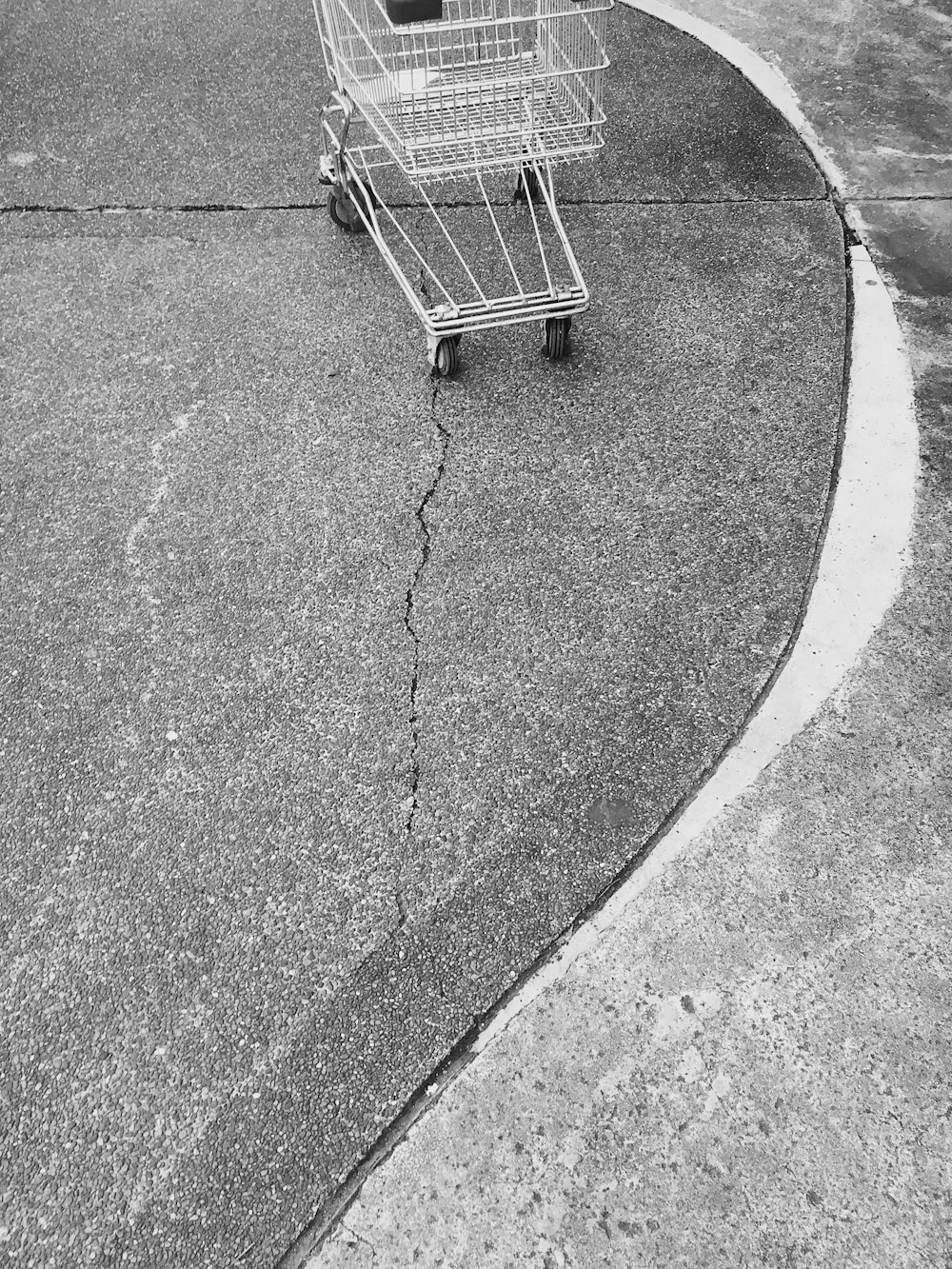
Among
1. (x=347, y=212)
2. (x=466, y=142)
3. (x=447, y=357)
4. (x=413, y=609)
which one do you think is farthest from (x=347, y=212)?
(x=413, y=609)

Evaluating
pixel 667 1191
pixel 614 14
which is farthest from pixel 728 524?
pixel 614 14

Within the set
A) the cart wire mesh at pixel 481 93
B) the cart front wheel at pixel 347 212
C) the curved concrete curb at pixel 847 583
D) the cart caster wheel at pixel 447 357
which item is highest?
the cart wire mesh at pixel 481 93

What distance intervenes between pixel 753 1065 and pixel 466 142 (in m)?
3.16

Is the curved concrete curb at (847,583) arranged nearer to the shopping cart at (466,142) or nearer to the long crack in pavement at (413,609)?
the long crack in pavement at (413,609)

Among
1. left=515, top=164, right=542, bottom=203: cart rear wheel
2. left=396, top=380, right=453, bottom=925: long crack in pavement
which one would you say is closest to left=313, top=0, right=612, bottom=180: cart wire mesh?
left=515, top=164, right=542, bottom=203: cart rear wheel

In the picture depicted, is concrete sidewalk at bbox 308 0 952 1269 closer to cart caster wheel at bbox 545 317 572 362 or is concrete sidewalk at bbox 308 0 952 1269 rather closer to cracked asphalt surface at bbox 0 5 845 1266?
cracked asphalt surface at bbox 0 5 845 1266

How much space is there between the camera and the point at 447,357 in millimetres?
3635

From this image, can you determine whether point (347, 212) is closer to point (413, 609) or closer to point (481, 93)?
point (481, 93)

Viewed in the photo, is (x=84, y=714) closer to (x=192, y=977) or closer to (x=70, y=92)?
(x=192, y=977)

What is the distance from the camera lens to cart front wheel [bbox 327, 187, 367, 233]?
14.3 ft

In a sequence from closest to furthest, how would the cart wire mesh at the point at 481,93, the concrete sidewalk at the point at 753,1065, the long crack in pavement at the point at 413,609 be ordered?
1. the concrete sidewalk at the point at 753,1065
2. the long crack in pavement at the point at 413,609
3. the cart wire mesh at the point at 481,93

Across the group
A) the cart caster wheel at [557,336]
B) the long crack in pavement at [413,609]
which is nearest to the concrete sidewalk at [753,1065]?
the long crack in pavement at [413,609]

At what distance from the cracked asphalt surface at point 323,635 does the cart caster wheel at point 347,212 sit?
0.12 metres

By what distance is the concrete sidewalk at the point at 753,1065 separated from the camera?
73.3 inches
